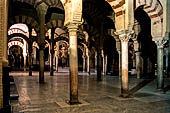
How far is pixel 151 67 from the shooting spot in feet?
39.2

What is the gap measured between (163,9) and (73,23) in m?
4.04

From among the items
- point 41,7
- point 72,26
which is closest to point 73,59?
point 72,26

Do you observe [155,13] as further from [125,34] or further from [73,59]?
[73,59]

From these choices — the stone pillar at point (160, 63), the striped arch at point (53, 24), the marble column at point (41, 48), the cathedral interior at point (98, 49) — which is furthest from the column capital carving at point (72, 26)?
the striped arch at point (53, 24)

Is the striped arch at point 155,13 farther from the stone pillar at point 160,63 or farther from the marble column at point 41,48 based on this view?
the marble column at point 41,48

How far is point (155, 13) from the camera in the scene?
22.3 feet

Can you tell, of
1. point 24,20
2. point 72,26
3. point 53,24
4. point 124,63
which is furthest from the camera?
point 53,24

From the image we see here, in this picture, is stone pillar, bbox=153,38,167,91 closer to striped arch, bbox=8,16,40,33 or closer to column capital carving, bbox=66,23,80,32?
column capital carving, bbox=66,23,80,32

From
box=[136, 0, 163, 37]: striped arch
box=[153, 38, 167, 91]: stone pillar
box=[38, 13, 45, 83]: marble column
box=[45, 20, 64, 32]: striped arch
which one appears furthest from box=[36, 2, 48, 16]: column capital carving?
box=[153, 38, 167, 91]: stone pillar

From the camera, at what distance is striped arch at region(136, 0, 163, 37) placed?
668 centimetres

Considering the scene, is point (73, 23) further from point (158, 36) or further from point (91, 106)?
point (158, 36)

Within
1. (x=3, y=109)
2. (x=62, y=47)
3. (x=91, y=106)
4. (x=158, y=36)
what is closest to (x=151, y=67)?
(x=158, y=36)

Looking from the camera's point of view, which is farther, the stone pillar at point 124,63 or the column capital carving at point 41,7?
the column capital carving at point 41,7

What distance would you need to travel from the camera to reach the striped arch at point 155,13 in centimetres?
668
